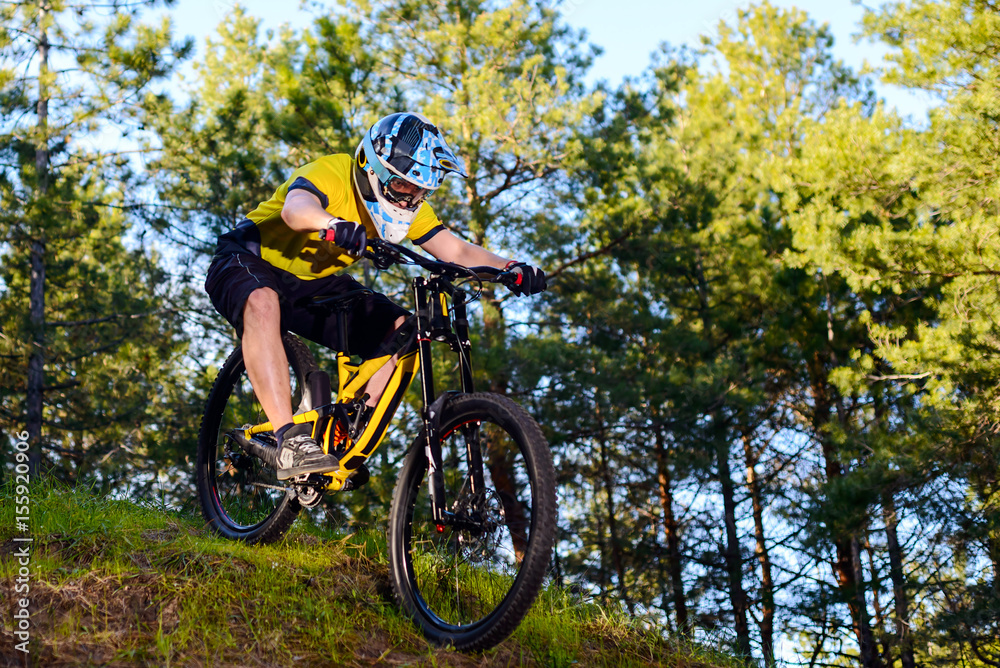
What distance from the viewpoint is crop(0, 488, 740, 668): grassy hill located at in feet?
8.86

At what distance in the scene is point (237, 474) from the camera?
4.28 meters

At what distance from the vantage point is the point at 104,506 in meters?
4.14

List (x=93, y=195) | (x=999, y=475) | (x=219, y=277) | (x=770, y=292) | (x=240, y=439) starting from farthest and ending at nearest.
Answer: (x=770, y=292) < (x=93, y=195) < (x=999, y=475) < (x=240, y=439) < (x=219, y=277)

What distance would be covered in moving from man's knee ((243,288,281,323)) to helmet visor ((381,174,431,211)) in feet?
2.22

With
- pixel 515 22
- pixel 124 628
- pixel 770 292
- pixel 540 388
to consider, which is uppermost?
pixel 515 22

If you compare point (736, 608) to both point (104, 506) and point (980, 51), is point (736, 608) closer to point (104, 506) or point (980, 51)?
point (980, 51)

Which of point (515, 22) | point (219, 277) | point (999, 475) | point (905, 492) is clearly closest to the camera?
point (219, 277)

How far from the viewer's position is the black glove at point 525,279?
3318 mm

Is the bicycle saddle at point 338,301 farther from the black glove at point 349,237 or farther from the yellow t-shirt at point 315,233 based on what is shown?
the black glove at point 349,237

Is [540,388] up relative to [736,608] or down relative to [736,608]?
up

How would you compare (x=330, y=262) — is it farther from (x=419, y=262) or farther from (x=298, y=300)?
(x=419, y=262)

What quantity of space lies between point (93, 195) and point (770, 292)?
12.2 m

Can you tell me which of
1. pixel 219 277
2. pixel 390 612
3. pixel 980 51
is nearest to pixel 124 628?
pixel 390 612

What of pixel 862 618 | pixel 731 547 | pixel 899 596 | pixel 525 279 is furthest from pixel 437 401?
pixel 731 547
